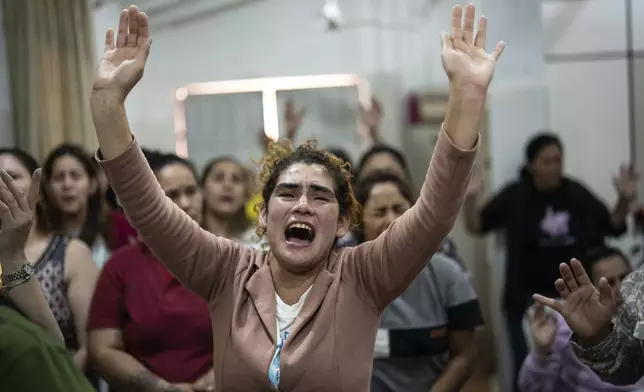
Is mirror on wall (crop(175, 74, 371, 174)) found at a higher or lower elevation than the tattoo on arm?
higher

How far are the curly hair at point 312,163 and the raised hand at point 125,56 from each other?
0.27 meters

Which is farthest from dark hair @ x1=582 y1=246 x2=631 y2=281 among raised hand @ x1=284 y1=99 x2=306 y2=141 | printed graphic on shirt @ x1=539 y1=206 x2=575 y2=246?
raised hand @ x1=284 y1=99 x2=306 y2=141

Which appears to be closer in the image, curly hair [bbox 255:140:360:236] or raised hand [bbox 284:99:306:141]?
curly hair [bbox 255:140:360:236]

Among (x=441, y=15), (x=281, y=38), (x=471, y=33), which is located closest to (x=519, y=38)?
(x=441, y=15)

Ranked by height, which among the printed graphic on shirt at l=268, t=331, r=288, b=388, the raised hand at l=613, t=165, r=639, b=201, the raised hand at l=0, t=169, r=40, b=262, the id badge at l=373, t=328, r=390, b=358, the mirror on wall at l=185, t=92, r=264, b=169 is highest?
the mirror on wall at l=185, t=92, r=264, b=169

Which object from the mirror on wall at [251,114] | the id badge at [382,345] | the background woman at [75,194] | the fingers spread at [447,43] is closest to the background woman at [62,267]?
the background woman at [75,194]

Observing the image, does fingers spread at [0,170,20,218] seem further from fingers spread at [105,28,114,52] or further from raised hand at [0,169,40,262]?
fingers spread at [105,28,114,52]

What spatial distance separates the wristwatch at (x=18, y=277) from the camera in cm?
108

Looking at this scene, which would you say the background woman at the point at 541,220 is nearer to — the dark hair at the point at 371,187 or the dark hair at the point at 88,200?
the dark hair at the point at 371,187

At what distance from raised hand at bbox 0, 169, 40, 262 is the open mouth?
0.39 m

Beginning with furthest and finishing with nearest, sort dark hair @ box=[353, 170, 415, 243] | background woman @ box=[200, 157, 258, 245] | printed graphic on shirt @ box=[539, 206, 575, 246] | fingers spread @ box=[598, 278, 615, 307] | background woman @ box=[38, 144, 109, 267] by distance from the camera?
printed graphic on shirt @ box=[539, 206, 575, 246] → background woman @ box=[200, 157, 258, 245] → background woman @ box=[38, 144, 109, 267] → dark hair @ box=[353, 170, 415, 243] → fingers spread @ box=[598, 278, 615, 307]

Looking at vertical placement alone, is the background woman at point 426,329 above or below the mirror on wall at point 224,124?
below

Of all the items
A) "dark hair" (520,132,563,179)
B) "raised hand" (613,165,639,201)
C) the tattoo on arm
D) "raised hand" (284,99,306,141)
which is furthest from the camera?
"raised hand" (284,99,306,141)

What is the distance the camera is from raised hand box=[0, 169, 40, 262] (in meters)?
1.10
